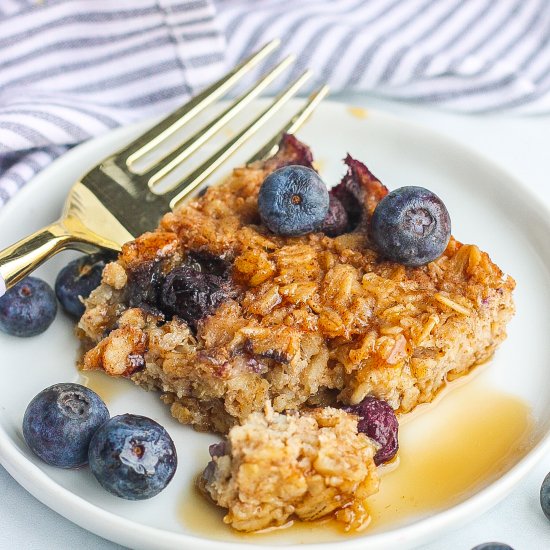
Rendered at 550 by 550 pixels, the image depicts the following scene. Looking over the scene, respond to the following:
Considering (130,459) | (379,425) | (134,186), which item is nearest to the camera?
(130,459)

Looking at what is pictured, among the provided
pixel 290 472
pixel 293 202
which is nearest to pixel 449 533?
pixel 290 472

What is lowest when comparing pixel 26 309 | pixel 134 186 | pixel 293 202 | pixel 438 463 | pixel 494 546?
pixel 26 309

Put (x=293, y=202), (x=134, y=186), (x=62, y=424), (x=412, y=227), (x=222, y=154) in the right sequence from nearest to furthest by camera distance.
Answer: (x=62, y=424), (x=412, y=227), (x=293, y=202), (x=134, y=186), (x=222, y=154)

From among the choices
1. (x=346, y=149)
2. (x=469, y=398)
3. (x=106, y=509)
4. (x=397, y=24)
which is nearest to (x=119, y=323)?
(x=106, y=509)

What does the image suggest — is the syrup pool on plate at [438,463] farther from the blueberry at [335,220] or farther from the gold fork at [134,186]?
the gold fork at [134,186]

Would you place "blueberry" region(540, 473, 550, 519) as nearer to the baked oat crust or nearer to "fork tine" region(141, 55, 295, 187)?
the baked oat crust

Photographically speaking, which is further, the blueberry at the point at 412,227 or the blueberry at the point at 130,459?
the blueberry at the point at 412,227

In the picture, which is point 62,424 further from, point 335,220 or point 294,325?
point 335,220

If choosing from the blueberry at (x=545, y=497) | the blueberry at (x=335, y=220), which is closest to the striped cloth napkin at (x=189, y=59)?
the blueberry at (x=335, y=220)
